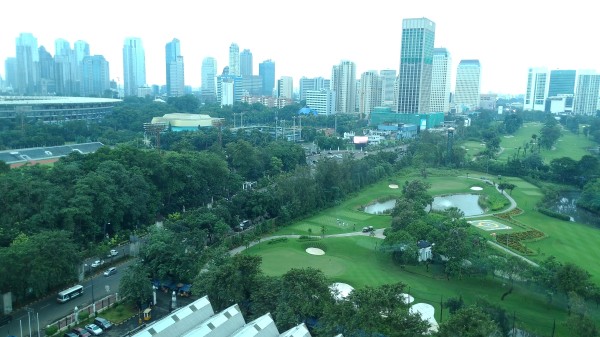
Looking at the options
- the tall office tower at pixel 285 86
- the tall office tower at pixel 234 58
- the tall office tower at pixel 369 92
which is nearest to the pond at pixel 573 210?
the tall office tower at pixel 369 92

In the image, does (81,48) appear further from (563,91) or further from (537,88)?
(563,91)

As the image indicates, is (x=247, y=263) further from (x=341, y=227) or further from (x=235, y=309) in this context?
(x=341, y=227)

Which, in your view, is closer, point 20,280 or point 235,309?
point 235,309

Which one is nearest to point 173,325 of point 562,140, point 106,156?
point 106,156

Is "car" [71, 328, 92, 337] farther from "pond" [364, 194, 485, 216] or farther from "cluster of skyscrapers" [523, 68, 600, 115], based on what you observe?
"cluster of skyscrapers" [523, 68, 600, 115]

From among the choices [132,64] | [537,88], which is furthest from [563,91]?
[132,64]

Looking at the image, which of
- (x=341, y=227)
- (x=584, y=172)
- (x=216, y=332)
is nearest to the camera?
(x=216, y=332)
